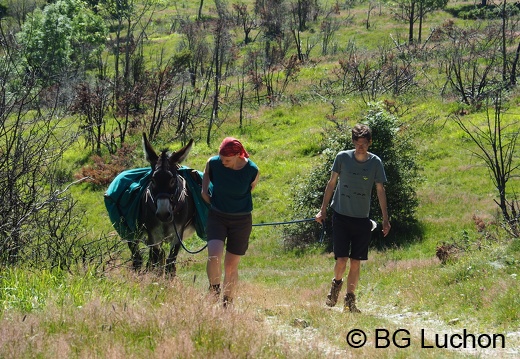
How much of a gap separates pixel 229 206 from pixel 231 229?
31 cm

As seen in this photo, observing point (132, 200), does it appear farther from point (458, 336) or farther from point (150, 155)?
point (458, 336)

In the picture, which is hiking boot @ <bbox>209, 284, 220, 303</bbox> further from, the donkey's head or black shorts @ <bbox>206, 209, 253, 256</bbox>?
the donkey's head

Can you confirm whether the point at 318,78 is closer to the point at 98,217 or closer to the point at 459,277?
the point at 98,217

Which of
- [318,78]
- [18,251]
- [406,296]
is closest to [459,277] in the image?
[406,296]

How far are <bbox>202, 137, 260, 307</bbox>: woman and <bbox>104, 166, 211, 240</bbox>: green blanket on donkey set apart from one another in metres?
2.08

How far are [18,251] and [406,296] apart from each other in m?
5.32

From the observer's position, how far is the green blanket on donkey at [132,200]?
32.3 feet

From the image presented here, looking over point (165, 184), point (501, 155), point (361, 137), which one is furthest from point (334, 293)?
point (501, 155)

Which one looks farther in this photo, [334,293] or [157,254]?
[157,254]

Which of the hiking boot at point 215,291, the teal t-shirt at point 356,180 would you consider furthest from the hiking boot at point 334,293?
the hiking boot at point 215,291

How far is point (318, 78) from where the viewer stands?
131 feet

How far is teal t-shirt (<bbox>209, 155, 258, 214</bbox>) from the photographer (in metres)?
7.43

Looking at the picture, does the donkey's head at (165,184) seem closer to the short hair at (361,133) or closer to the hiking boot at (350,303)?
the short hair at (361,133)

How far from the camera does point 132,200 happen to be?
32.8ft
